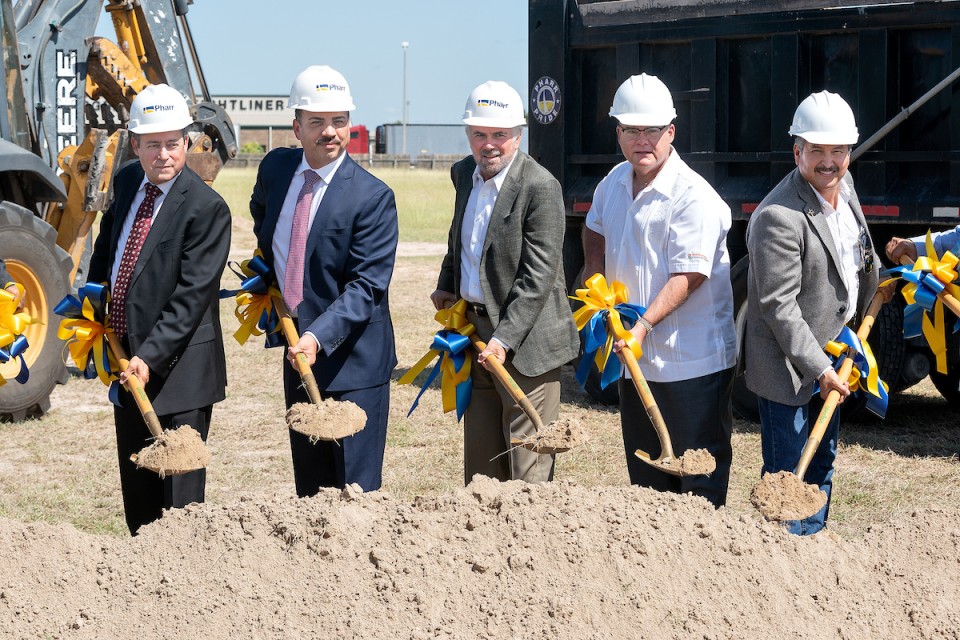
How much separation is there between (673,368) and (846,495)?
2126mm

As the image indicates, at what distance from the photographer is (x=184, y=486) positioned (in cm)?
453

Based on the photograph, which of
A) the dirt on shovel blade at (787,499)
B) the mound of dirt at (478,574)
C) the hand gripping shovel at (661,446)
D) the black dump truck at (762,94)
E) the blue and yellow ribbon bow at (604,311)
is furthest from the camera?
the black dump truck at (762,94)

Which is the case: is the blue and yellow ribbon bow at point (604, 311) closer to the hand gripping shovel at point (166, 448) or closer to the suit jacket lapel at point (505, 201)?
the suit jacket lapel at point (505, 201)

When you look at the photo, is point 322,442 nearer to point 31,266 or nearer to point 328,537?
point 328,537

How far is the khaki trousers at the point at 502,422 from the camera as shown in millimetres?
4598

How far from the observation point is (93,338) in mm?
4512

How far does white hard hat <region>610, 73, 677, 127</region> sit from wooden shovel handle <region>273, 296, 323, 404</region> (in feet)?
4.32

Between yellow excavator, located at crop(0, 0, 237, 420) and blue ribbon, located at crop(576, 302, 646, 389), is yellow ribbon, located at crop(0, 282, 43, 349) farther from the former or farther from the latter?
yellow excavator, located at crop(0, 0, 237, 420)

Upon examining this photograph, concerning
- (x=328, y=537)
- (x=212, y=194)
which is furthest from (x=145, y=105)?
(x=328, y=537)

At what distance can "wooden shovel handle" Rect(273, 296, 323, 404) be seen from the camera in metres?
4.24

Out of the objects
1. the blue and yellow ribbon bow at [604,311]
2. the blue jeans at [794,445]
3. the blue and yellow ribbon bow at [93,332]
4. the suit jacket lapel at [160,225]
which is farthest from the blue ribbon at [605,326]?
the blue and yellow ribbon bow at [93,332]

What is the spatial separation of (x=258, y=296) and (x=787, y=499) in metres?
2.00

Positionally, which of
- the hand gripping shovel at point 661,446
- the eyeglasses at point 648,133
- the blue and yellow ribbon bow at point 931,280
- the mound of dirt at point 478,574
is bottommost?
the mound of dirt at point 478,574

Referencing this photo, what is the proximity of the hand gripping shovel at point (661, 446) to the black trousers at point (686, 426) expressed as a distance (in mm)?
144
